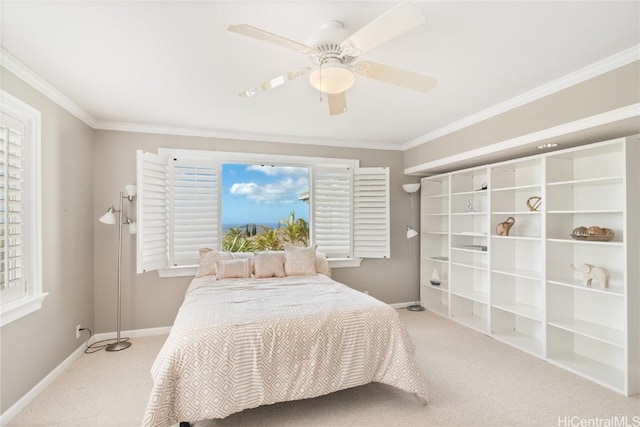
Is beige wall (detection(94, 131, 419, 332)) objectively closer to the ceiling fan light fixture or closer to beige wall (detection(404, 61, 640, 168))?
beige wall (detection(404, 61, 640, 168))

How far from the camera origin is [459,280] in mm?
4305

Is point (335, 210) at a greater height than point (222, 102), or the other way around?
point (222, 102)

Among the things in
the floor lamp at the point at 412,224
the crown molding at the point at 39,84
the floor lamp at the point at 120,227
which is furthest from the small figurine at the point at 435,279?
the crown molding at the point at 39,84

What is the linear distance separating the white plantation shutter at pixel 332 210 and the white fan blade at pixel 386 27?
2.80 m

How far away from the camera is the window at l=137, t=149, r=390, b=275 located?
11.8ft

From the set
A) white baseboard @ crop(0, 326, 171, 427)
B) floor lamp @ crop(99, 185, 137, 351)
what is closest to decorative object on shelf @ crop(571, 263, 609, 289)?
white baseboard @ crop(0, 326, 171, 427)

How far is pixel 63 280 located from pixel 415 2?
359 centimetres

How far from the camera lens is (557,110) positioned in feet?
8.77

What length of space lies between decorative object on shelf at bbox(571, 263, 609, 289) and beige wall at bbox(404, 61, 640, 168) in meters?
1.15

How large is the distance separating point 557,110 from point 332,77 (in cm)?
210

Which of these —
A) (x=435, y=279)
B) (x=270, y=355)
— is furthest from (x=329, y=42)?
(x=435, y=279)

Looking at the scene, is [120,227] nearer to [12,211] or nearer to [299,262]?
[12,211]

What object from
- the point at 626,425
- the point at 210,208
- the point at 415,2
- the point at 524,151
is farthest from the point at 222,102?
the point at 626,425

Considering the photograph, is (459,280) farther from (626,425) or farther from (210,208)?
(210,208)
